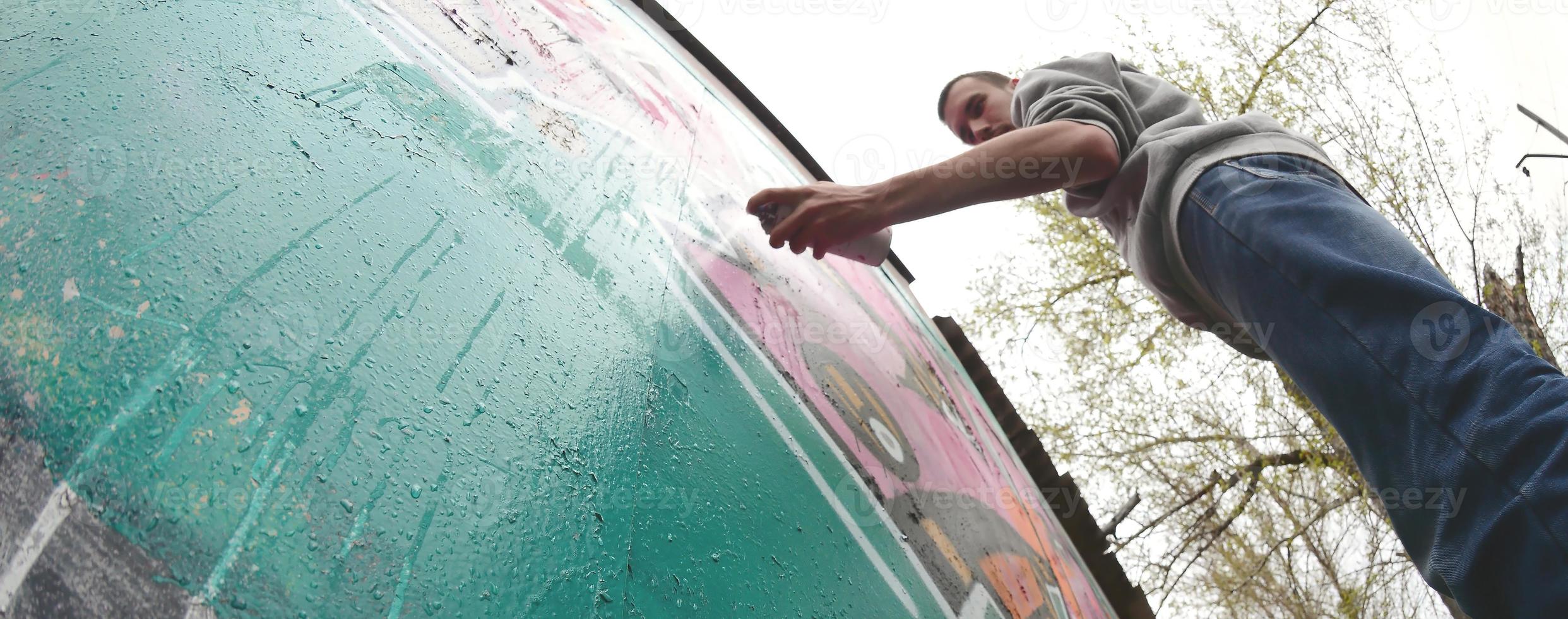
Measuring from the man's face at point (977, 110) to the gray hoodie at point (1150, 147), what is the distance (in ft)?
1.36

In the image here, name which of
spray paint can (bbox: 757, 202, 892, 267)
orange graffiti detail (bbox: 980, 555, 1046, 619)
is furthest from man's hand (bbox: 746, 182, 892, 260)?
orange graffiti detail (bbox: 980, 555, 1046, 619)

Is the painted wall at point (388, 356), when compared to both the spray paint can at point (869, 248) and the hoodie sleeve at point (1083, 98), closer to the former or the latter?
the spray paint can at point (869, 248)

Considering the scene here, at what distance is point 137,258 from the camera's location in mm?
850

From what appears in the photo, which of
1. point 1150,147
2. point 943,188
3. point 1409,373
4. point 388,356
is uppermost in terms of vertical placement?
point 1150,147

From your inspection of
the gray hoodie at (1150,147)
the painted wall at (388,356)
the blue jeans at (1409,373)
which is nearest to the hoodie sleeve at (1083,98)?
the gray hoodie at (1150,147)

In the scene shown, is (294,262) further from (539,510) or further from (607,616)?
(607,616)

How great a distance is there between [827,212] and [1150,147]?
762mm

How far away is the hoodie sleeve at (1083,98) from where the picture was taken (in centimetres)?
188

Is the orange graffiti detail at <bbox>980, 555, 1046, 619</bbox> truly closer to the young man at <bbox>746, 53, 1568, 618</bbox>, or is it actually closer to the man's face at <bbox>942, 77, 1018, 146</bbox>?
the young man at <bbox>746, 53, 1568, 618</bbox>

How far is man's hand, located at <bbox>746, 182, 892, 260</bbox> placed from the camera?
1766 mm

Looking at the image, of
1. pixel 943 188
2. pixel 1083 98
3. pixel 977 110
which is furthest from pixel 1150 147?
pixel 977 110

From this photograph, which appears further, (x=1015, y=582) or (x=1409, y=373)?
(x=1015, y=582)

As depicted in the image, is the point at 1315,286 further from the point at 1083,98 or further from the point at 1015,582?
the point at 1015,582

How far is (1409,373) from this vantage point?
1.27m
